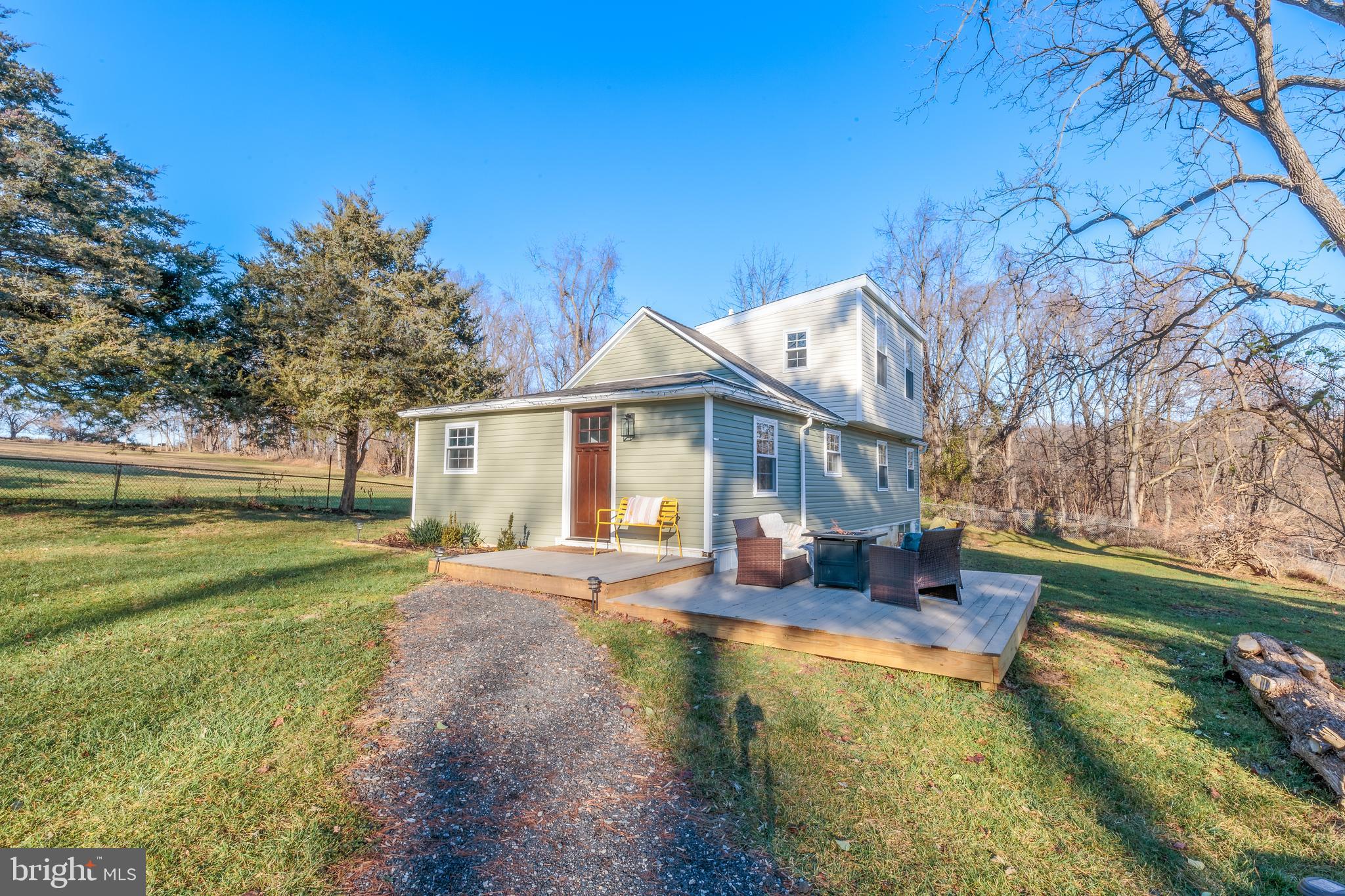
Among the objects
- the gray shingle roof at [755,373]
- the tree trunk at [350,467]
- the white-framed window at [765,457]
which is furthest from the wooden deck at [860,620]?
the tree trunk at [350,467]

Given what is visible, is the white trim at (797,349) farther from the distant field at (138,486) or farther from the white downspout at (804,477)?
the distant field at (138,486)

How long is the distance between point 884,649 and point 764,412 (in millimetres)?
5184

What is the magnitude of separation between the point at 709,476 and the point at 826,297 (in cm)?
698

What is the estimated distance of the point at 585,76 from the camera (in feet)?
45.9

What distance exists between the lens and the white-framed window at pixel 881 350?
13.2 m

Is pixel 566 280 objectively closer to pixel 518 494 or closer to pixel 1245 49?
pixel 518 494

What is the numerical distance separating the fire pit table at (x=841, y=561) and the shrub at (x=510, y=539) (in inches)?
207

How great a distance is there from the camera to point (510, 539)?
9570 mm

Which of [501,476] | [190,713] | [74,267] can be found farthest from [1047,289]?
[74,267]

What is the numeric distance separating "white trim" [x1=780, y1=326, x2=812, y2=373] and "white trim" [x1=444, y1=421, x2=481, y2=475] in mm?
7183

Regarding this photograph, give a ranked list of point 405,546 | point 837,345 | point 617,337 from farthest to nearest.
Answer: point 837,345 → point 617,337 → point 405,546

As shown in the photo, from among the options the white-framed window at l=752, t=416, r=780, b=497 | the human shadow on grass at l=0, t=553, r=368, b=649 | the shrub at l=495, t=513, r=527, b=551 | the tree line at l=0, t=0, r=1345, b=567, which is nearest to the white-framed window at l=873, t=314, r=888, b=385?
the tree line at l=0, t=0, r=1345, b=567

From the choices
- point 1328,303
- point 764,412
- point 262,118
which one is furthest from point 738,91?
point 1328,303

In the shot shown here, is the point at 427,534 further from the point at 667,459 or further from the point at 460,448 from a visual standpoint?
the point at 667,459
